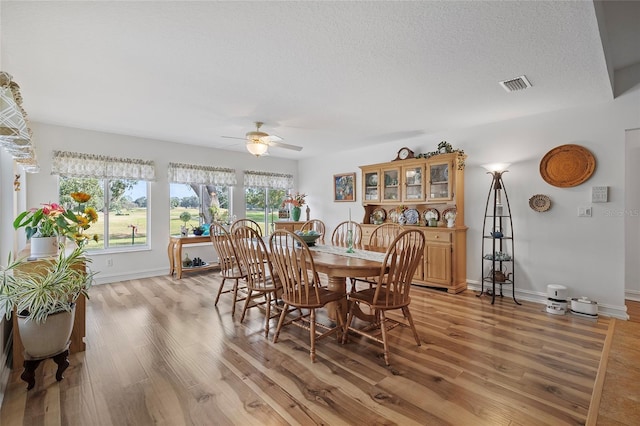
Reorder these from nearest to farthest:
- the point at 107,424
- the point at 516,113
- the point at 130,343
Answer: the point at 107,424, the point at 130,343, the point at 516,113

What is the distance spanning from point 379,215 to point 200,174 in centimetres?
349

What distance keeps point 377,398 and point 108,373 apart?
1900 millimetres

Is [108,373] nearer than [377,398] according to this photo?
No

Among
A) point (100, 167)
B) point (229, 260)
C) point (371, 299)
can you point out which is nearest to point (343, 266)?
point (371, 299)

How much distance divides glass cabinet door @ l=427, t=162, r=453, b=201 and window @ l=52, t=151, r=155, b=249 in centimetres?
466

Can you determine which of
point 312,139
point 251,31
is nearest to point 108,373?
point 251,31

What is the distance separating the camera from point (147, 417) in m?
1.67

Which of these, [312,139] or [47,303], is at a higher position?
[312,139]

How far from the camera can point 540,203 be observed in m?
3.80

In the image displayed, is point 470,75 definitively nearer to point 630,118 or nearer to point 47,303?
point 630,118

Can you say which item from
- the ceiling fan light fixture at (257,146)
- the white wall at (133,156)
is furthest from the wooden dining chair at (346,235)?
the white wall at (133,156)

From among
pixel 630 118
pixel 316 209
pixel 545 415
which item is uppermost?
pixel 630 118

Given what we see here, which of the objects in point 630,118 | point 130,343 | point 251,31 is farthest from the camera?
point 630,118

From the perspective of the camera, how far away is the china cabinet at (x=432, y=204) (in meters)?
4.24
